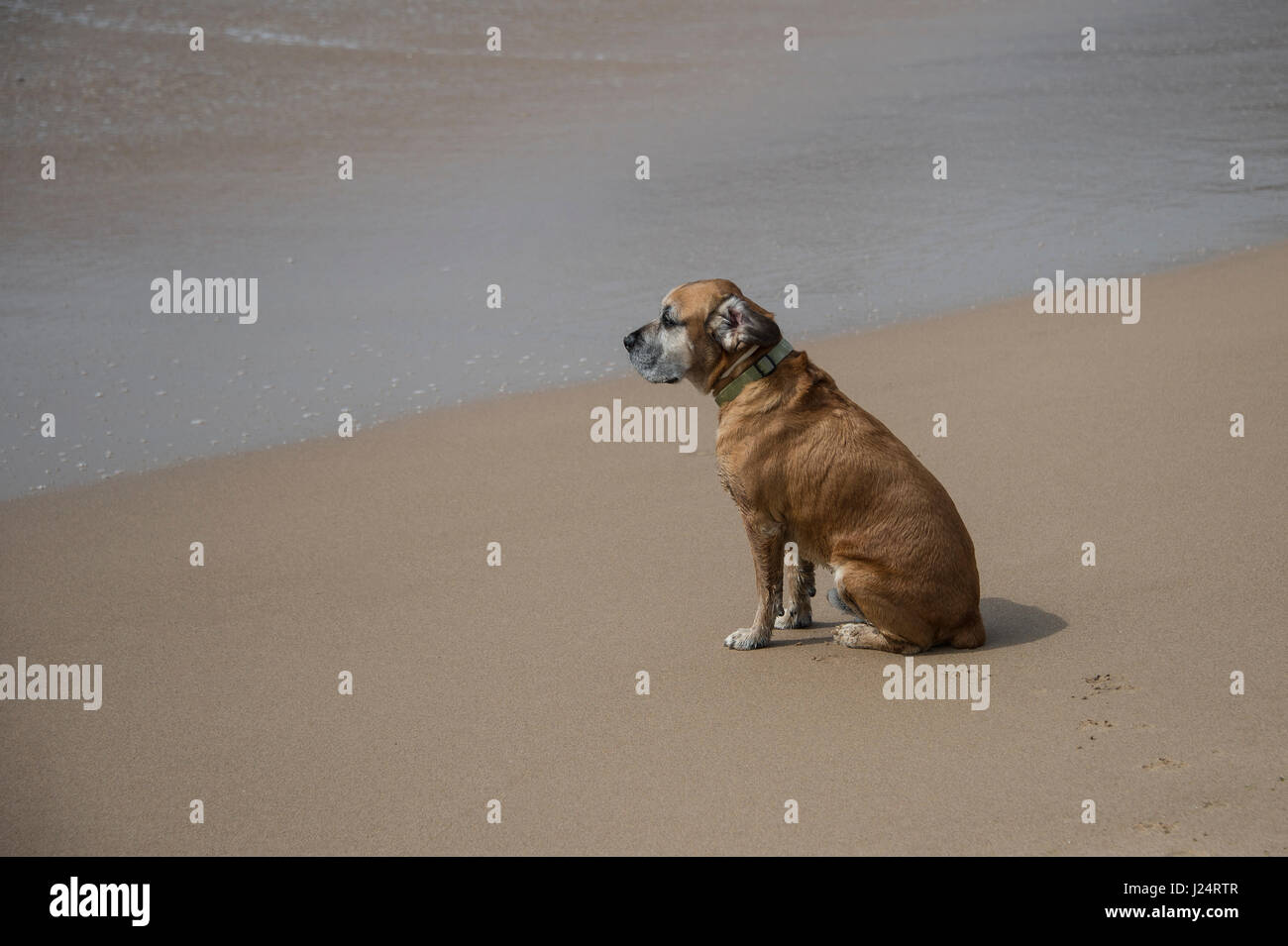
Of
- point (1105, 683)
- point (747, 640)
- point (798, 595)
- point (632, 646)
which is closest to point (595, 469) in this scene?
point (632, 646)

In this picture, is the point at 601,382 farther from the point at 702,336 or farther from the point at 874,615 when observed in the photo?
the point at 874,615

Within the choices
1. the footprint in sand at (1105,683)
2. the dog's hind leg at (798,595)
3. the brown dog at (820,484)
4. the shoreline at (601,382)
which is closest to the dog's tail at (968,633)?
the brown dog at (820,484)

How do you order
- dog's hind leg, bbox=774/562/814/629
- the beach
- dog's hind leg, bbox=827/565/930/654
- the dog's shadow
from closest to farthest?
the beach
dog's hind leg, bbox=827/565/930/654
the dog's shadow
dog's hind leg, bbox=774/562/814/629

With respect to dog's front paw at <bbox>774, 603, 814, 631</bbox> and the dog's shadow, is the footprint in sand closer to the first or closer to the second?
the dog's shadow

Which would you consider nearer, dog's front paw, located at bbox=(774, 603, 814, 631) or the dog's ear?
the dog's ear

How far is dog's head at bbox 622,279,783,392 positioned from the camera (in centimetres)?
591

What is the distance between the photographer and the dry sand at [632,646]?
4.97 meters

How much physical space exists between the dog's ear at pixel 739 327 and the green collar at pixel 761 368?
5 centimetres

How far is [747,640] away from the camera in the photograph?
618 centimetres

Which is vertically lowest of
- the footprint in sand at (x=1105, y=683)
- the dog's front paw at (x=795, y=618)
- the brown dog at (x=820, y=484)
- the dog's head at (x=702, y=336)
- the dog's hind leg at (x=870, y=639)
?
the footprint in sand at (x=1105, y=683)

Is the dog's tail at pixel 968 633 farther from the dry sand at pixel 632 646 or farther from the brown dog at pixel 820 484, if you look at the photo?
the dry sand at pixel 632 646

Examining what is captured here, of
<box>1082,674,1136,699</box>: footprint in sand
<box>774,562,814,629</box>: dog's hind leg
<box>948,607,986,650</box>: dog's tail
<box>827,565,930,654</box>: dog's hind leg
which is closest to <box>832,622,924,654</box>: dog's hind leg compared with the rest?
<box>827,565,930,654</box>: dog's hind leg

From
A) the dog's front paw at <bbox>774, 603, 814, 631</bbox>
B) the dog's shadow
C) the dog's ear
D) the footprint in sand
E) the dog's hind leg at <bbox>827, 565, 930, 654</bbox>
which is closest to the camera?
the footprint in sand

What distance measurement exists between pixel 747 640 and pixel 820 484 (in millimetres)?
849
